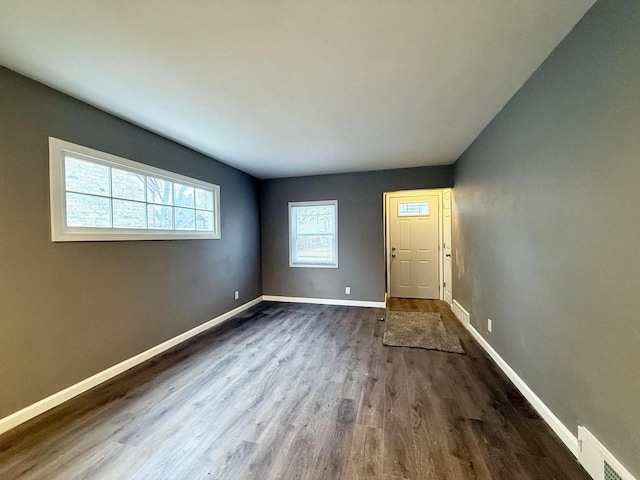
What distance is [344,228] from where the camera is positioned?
4.83 m

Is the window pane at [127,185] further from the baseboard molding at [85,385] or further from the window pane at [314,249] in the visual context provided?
the window pane at [314,249]

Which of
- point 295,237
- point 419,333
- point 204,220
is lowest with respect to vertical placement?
point 419,333

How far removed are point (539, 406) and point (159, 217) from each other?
390 centimetres

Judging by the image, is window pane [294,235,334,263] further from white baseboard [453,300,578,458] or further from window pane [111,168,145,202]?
window pane [111,168,145,202]

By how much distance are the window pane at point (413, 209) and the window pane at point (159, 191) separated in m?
4.30

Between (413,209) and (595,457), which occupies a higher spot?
(413,209)

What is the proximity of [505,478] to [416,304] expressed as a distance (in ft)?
12.2

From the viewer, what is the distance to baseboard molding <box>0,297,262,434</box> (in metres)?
1.77

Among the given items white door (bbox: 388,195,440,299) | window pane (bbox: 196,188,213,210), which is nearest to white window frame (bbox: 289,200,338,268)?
white door (bbox: 388,195,440,299)

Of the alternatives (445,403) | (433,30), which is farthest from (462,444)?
(433,30)

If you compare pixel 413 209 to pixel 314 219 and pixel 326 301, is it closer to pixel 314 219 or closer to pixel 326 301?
pixel 314 219

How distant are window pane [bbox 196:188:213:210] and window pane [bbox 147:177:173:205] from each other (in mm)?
474

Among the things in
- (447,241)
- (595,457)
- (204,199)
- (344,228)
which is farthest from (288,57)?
(447,241)

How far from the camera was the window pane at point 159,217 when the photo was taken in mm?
2877
